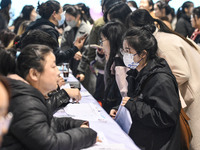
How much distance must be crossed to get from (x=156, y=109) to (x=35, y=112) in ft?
2.78

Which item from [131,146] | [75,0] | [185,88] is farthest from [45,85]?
[75,0]

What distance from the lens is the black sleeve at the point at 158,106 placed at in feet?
5.83

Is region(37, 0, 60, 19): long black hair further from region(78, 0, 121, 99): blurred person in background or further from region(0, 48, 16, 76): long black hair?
region(0, 48, 16, 76): long black hair

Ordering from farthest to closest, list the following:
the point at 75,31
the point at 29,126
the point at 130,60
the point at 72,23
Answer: the point at 75,31 < the point at 72,23 < the point at 130,60 < the point at 29,126

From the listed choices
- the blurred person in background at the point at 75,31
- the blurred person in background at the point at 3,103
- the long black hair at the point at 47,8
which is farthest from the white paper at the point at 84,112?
the blurred person in background at the point at 75,31

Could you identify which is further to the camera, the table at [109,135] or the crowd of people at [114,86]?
the table at [109,135]

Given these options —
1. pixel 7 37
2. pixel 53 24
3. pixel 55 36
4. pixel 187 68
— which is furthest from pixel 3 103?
pixel 7 37

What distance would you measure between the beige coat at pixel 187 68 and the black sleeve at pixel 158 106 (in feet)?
1.42

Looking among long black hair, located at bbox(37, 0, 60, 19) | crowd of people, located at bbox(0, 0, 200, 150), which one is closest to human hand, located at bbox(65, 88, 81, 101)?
crowd of people, located at bbox(0, 0, 200, 150)

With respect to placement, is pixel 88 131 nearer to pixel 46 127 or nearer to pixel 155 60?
pixel 46 127

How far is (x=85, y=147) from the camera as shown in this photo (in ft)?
4.71

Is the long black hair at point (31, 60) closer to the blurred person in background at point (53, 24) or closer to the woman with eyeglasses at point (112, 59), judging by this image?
the woman with eyeglasses at point (112, 59)

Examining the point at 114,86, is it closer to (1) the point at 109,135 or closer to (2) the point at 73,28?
(1) the point at 109,135

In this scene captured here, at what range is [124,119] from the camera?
1816 millimetres
